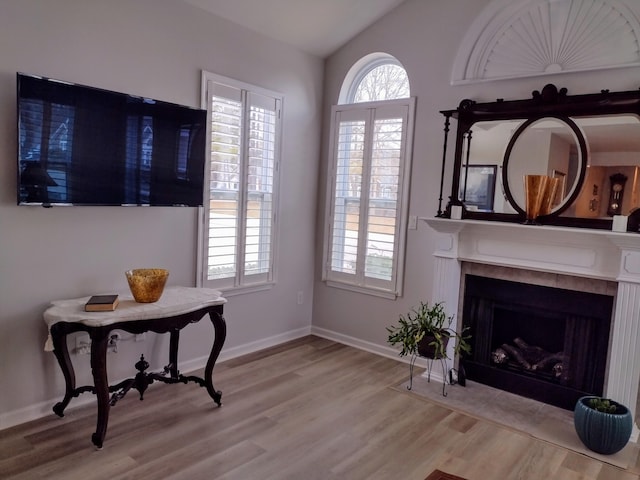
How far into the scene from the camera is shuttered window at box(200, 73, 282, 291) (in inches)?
142

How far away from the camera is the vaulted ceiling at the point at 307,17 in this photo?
3559 millimetres

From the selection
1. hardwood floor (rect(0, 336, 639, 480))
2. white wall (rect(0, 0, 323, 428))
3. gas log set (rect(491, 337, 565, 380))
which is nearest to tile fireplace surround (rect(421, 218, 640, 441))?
gas log set (rect(491, 337, 565, 380))

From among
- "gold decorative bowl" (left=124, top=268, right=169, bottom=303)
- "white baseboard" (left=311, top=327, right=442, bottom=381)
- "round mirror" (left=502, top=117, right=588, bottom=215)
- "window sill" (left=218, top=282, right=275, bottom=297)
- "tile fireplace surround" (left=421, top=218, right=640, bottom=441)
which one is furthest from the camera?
"white baseboard" (left=311, top=327, right=442, bottom=381)

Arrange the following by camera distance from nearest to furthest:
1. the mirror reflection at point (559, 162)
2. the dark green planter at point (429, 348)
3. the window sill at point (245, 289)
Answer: the mirror reflection at point (559, 162), the dark green planter at point (429, 348), the window sill at point (245, 289)

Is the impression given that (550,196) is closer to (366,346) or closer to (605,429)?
(605,429)

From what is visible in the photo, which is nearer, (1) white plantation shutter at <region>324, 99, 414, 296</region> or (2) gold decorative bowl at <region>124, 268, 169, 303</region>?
(2) gold decorative bowl at <region>124, 268, 169, 303</region>

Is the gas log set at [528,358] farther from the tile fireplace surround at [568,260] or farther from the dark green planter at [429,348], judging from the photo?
the dark green planter at [429,348]

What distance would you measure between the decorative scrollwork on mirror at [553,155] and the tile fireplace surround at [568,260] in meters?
0.13

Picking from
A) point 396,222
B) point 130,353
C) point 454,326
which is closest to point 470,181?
point 396,222

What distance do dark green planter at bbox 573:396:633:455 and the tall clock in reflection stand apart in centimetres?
121

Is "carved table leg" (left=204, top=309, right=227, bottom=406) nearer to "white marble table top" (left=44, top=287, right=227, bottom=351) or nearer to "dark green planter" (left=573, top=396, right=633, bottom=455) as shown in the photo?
"white marble table top" (left=44, top=287, right=227, bottom=351)

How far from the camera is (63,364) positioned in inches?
106

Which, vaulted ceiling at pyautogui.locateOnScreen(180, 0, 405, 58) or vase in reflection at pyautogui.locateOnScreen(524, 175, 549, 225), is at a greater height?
vaulted ceiling at pyautogui.locateOnScreen(180, 0, 405, 58)

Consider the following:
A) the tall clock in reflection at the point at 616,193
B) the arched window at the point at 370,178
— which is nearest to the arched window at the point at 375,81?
the arched window at the point at 370,178
